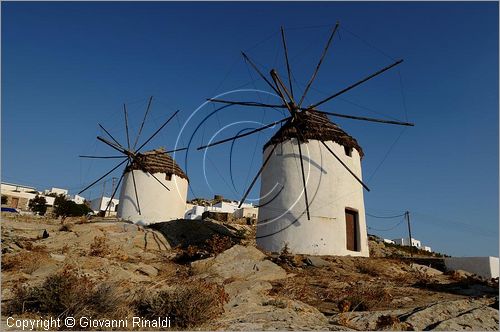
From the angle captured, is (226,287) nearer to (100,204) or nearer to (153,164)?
(153,164)

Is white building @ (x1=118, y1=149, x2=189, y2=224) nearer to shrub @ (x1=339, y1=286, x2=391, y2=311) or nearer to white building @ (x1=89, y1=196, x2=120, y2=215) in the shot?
shrub @ (x1=339, y1=286, x2=391, y2=311)

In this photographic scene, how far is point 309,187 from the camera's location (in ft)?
46.2

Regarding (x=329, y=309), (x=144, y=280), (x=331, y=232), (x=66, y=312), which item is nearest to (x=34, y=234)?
(x=144, y=280)

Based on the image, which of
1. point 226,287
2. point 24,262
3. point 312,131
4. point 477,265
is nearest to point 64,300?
point 226,287

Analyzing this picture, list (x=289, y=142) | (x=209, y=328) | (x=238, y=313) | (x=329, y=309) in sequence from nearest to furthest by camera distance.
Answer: (x=209, y=328)
(x=238, y=313)
(x=329, y=309)
(x=289, y=142)

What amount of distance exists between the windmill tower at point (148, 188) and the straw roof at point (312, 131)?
9766 mm

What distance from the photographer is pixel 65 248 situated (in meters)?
12.4

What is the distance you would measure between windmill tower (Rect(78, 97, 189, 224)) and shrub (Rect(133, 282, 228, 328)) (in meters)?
17.4

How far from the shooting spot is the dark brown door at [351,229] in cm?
1446

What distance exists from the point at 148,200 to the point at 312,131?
13217mm

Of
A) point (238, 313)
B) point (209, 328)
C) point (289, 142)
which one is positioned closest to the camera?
point (209, 328)

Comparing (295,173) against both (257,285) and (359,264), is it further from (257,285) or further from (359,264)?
(257,285)

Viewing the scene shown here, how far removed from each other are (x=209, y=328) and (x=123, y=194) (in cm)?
1984

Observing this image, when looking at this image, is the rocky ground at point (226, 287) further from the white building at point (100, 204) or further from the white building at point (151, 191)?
the white building at point (100, 204)
